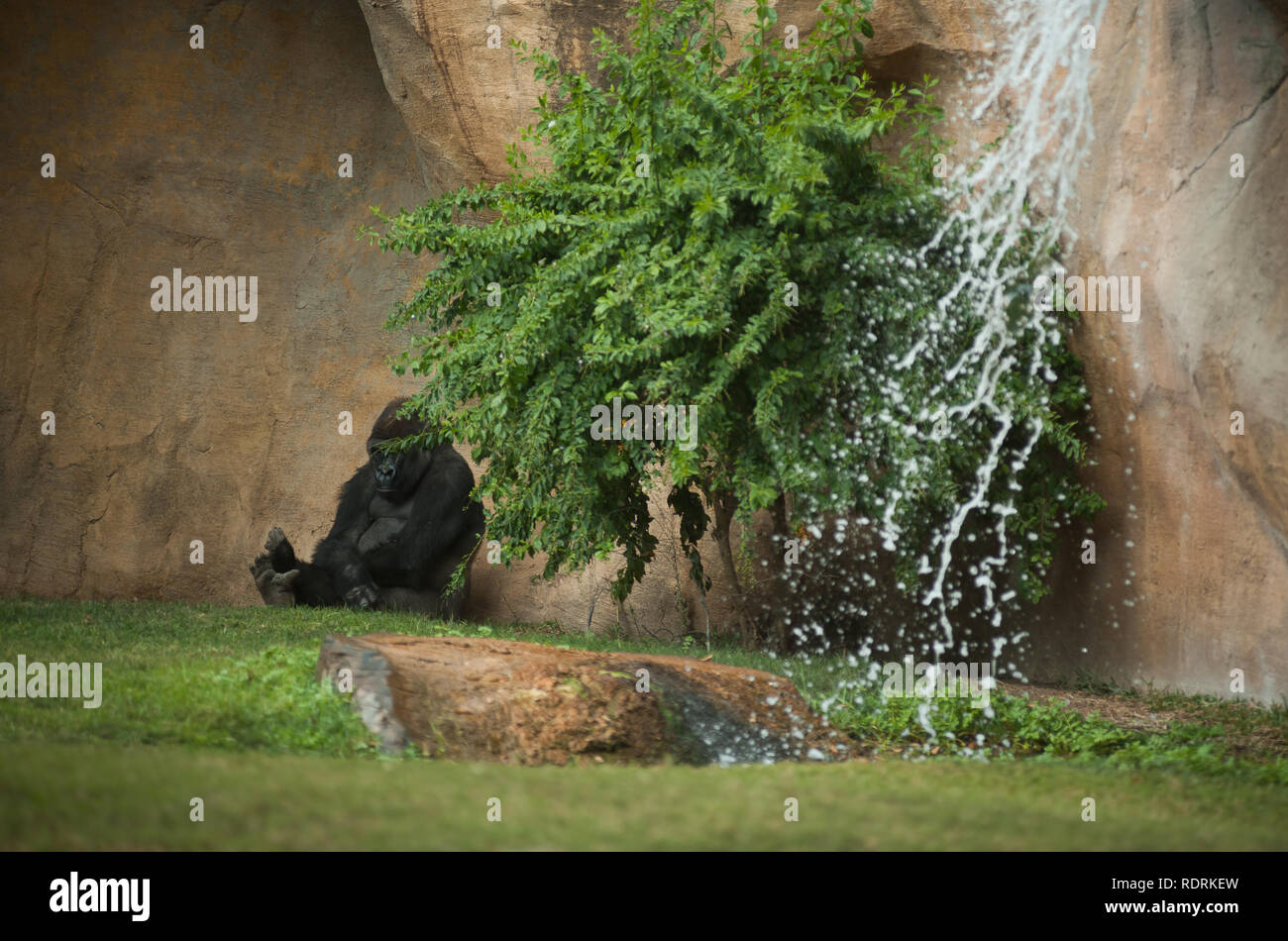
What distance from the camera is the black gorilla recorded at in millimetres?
9891

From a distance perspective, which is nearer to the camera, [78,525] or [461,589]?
[461,589]

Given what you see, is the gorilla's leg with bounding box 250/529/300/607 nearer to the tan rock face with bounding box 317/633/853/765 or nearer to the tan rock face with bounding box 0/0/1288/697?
the tan rock face with bounding box 0/0/1288/697

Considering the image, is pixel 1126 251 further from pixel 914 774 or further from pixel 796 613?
pixel 914 774

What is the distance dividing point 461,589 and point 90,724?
19.4ft

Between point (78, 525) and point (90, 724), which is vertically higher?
point (78, 525)

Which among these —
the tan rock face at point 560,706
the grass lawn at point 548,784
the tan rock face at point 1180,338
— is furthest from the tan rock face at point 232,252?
the tan rock face at point 560,706

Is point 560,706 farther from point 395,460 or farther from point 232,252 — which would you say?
point 232,252

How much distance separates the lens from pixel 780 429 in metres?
6.95

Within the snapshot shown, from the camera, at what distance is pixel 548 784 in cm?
370

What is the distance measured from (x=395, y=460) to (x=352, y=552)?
0.87 metres

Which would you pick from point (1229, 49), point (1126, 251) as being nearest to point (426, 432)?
point (1126, 251)

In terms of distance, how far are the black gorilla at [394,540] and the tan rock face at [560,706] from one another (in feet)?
13.3

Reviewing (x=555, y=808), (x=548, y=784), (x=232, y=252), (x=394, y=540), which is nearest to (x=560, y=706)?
(x=548, y=784)

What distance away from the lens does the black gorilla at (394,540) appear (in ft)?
32.4
